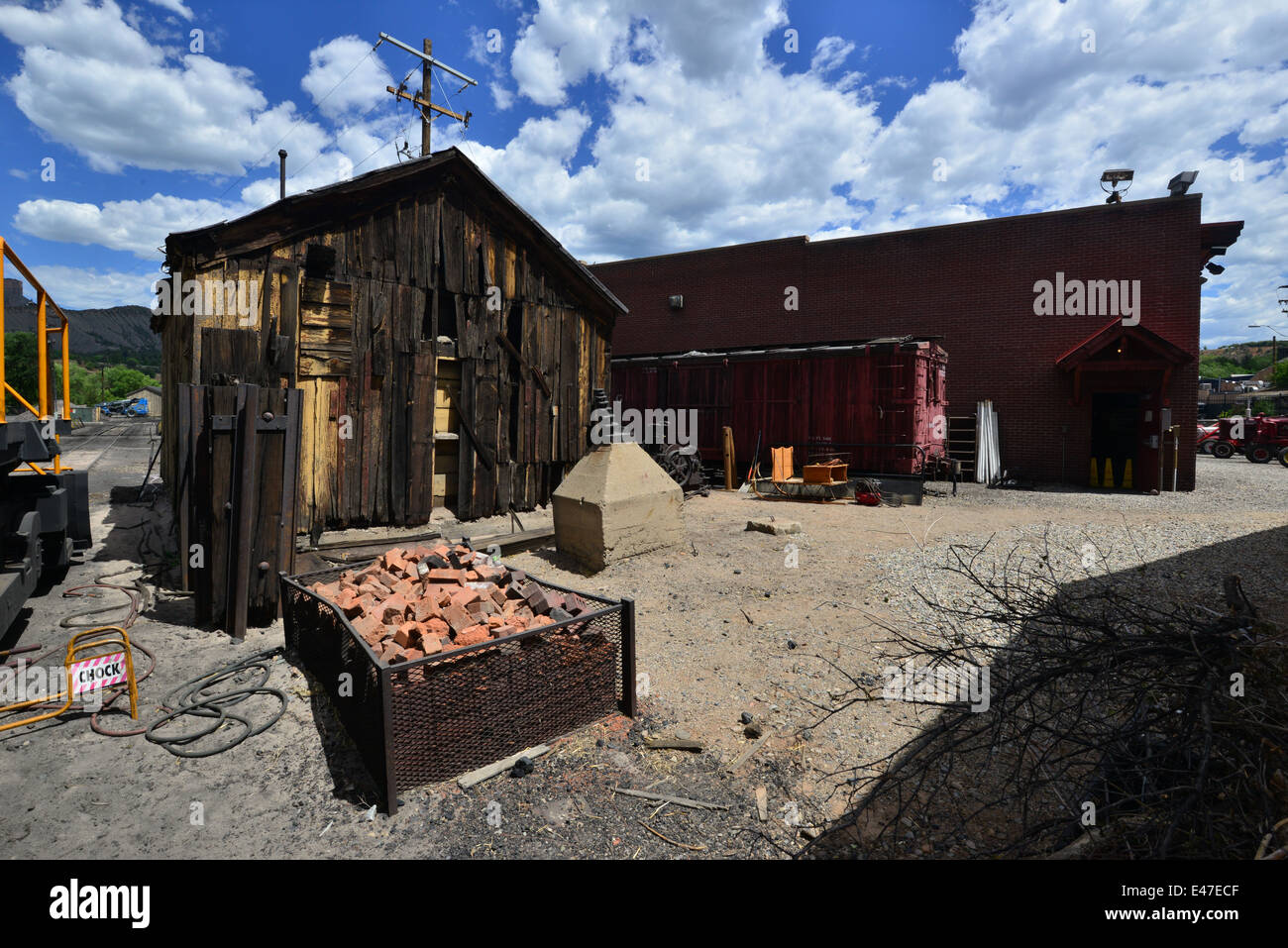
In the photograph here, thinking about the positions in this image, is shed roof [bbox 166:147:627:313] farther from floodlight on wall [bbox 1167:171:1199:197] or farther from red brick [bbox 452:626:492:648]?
floodlight on wall [bbox 1167:171:1199:197]

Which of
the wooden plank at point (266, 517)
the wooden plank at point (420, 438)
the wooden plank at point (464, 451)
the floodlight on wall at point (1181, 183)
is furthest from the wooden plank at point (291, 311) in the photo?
the floodlight on wall at point (1181, 183)

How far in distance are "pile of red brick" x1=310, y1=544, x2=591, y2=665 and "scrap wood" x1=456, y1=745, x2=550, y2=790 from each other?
718 mm

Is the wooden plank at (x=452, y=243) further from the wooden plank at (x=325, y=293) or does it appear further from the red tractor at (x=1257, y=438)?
the red tractor at (x=1257, y=438)

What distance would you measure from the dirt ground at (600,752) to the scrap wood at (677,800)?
4 centimetres

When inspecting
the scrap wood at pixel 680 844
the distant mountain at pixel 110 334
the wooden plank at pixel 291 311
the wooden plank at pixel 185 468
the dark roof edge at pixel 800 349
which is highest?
the distant mountain at pixel 110 334

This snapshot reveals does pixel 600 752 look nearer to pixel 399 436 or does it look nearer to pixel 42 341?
pixel 42 341

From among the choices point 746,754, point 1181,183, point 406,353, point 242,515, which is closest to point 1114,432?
point 1181,183

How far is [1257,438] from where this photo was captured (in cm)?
2266

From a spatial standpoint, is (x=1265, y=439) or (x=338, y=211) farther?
(x=1265, y=439)

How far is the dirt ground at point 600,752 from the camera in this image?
122 inches

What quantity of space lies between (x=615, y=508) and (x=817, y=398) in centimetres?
945

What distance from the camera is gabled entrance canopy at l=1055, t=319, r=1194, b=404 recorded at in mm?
15078

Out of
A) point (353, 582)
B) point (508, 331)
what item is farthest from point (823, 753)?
point (508, 331)

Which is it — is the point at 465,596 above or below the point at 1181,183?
below
